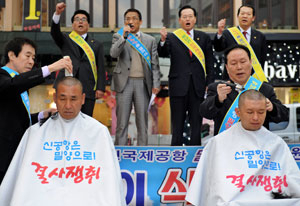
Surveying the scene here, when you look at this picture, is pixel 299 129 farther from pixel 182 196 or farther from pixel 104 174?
pixel 104 174

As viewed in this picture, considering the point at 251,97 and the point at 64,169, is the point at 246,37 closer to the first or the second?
the point at 251,97

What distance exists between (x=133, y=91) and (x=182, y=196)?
1848 mm

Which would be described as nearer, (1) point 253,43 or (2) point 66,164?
(2) point 66,164

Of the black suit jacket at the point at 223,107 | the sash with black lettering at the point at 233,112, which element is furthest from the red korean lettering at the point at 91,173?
the sash with black lettering at the point at 233,112

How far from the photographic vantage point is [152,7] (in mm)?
12406

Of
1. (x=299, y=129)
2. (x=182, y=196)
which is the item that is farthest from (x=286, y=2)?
(x=182, y=196)

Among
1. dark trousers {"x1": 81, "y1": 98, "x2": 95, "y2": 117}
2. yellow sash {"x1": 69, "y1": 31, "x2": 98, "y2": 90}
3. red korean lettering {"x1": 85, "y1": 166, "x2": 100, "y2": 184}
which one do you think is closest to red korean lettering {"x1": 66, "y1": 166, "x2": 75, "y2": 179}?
red korean lettering {"x1": 85, "y1": 166, "x2": 100, "y2": 184}

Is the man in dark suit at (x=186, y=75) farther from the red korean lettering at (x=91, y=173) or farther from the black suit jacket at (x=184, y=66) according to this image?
the red korean lettering at (x=91, y=173)

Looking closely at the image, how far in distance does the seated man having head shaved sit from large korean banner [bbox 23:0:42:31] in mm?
9156

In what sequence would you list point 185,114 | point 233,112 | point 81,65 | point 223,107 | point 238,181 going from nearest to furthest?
point 238,181 → point 233,112 → point 223,107 → point 185,114 → point 81,65

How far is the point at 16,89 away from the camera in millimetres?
3109

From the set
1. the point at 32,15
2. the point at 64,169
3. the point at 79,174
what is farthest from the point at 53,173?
the point at 32,15

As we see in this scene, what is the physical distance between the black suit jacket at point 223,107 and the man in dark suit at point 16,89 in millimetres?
1342

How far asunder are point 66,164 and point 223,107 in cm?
163
